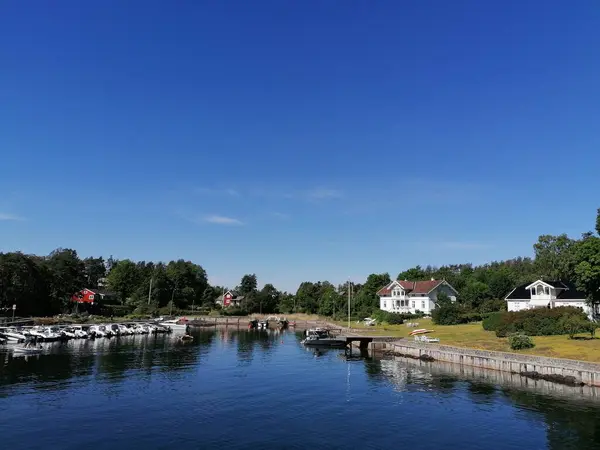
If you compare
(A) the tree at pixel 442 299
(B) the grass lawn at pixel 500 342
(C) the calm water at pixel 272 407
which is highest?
(A) the tree at pixel 442 299

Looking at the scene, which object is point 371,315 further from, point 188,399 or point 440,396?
point 188,399

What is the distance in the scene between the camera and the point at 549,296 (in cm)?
9788

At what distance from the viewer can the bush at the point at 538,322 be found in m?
74.2

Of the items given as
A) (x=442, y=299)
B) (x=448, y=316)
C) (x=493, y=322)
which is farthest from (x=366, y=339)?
(x=442, y=299)

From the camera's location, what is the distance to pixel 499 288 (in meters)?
129

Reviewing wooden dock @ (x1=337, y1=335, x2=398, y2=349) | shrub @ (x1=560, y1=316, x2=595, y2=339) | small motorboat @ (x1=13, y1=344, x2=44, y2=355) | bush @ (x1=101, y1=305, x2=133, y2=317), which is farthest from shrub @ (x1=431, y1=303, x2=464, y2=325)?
bush @ (x1=101, y1=305, x2=133, y2=317)

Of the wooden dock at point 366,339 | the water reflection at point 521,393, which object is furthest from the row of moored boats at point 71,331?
the water reflection at point 521,393

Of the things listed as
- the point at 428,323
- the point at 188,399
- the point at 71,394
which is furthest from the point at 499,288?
the point at 71,394

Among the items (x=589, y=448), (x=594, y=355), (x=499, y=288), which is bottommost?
(x=589, y=448)

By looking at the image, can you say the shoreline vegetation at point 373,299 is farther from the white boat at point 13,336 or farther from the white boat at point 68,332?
the white boat at point 13,336

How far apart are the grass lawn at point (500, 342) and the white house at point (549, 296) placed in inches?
468

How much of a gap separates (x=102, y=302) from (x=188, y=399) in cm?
14007

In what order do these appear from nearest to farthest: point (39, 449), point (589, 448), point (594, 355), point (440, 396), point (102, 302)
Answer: point (39, 449) → point (589, 448) → point (440, 396) → point (594, 355) → point (102, 302)

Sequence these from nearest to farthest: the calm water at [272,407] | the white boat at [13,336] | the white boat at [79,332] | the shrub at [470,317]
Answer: the calm water at [272,407] → the white boat at [13,336] → the white boat at [79,332] → the shrub at [470,317]
